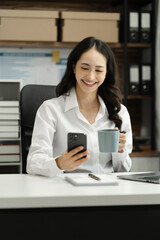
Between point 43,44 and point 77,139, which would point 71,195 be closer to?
point 77,139

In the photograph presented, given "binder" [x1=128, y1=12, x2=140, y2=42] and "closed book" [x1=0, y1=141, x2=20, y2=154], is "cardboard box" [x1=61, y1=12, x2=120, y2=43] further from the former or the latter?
"closed book" [x1=0, y1=141, x2=20, y2=154]

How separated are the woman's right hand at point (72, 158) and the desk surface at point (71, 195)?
0.37 feet

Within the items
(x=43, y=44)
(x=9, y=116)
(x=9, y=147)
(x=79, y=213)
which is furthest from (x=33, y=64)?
(x=79, y=213)

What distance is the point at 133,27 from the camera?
127 inches

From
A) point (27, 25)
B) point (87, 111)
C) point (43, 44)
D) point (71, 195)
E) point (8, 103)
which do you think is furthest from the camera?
point (43, 44)

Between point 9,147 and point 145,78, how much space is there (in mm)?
1257

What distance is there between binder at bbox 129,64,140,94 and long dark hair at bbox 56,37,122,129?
1.34 meters

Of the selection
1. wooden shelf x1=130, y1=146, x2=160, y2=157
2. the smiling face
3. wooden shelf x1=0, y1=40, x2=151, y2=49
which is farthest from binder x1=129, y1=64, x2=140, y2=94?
the smiling face

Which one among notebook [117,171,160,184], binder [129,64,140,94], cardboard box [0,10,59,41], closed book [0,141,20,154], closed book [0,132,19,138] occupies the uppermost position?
cardboard box [0,10,59,41]

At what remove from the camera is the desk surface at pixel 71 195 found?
108 centimetres

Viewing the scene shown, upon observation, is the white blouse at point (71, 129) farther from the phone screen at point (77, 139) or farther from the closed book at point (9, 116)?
the closed book at point (9, 116)

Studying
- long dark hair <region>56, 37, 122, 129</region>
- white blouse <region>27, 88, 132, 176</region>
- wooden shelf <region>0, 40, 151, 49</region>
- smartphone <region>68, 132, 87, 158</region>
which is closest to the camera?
smartphone <region>68, 132, 87, 158</region>

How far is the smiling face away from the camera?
1.75 meters

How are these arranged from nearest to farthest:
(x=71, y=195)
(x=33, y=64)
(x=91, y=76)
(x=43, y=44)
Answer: (x=71, y=195) → (x=91, y=76) → (x=43, y=44) → (x=33, y=64)
